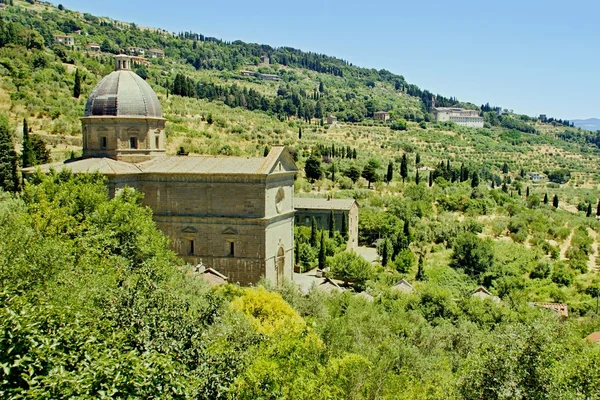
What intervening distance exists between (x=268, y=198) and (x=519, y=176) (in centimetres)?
9174

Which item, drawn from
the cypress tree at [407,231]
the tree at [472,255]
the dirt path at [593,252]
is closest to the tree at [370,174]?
the cypress tree at [407,231]

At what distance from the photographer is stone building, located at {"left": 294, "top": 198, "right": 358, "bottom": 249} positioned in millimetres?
53812

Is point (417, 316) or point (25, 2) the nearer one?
point (417, 316)

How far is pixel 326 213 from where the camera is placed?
5438 cm

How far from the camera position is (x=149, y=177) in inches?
1276

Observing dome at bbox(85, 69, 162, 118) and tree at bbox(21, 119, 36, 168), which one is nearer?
dome at bbox(85, 69, 162, 118)

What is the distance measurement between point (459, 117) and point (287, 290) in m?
168

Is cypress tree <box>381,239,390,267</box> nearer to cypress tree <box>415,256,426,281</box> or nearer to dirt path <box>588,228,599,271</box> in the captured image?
cypress tree <box>415,256,426,281</box>

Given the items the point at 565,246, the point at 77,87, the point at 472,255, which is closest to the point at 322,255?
the point at 472,255

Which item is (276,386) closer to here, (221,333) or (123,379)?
(123,379)

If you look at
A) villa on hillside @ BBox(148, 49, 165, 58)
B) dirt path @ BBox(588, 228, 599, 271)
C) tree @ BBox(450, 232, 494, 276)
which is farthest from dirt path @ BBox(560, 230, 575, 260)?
villa on hillside @ BBox(148, 49, 165, 58)

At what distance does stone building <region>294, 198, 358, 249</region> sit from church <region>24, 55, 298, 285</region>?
19765mm

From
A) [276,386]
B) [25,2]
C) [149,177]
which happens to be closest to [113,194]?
[149,177]

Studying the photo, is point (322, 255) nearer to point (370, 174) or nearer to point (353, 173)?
point (370, 174)
